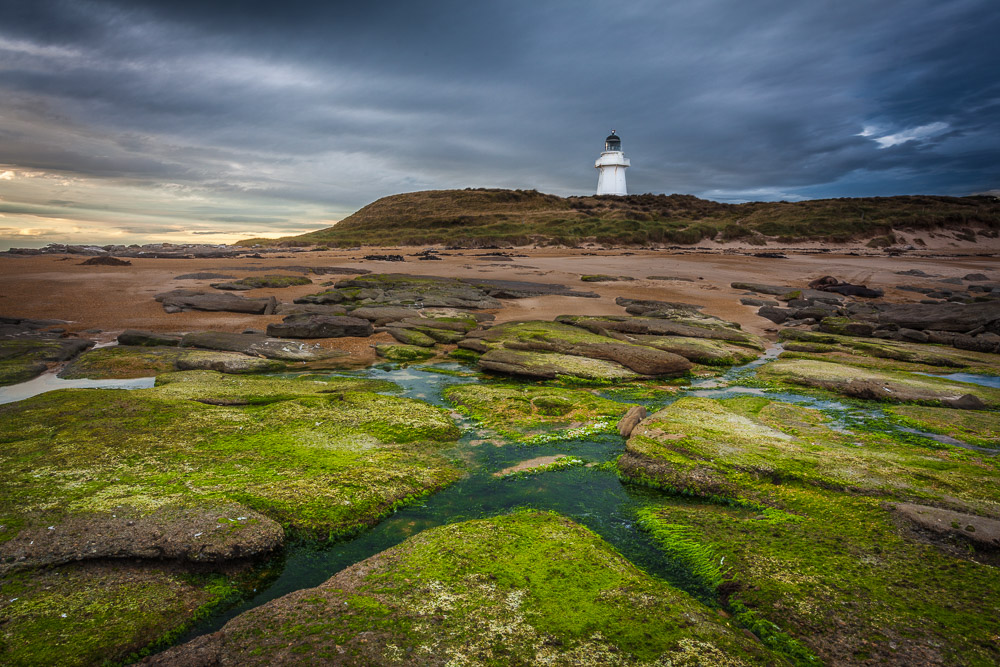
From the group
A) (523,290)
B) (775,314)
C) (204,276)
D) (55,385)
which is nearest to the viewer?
(55,385)

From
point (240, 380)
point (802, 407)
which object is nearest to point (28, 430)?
point (240, 380)

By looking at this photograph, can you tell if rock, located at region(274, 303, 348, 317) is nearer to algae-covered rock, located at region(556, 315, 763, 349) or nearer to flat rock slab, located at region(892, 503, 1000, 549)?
algae-covered rock, located at region(556, 315, 763, 349)

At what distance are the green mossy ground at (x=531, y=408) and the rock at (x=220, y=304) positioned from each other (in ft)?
35.5

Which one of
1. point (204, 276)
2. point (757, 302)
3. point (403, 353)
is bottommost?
point (403, 353)

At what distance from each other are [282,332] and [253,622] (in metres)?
11.3

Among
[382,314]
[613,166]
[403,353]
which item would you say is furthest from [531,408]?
[613,166]

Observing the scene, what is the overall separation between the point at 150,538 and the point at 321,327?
10255 millimetres

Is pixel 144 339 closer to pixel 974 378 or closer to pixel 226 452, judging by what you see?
pixel 226 452

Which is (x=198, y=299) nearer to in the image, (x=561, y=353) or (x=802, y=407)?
(x=561, y=353)

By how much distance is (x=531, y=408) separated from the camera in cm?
868

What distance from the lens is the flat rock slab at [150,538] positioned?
3875mm

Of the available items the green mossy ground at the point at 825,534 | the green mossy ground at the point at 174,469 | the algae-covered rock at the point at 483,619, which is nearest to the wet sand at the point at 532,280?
the green mossy ground at the point at 174,469

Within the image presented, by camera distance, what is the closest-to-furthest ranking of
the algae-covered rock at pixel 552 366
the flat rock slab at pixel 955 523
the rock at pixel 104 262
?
the flat rock slab at pixel 955 523 → the algae-covered rock at pixel 552 366 → the rock at pixel 104 262

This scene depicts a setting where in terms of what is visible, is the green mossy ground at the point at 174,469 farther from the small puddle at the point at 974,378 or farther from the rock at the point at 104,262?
the rock at the point at 104,262
